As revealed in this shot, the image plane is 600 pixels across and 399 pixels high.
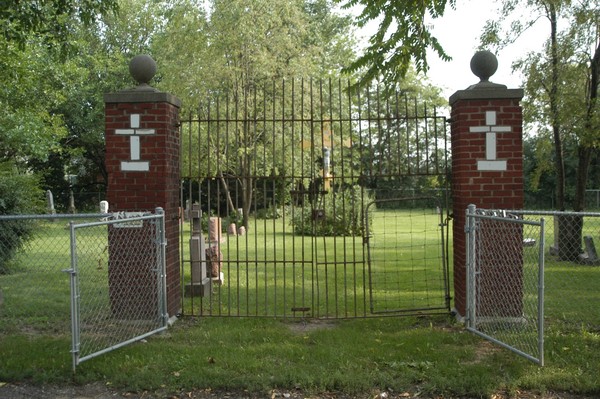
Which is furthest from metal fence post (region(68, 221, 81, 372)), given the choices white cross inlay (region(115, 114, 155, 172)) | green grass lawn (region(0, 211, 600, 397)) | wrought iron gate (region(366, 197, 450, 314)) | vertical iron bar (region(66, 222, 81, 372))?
wrought iron gate (region(366, 197, 450, 314))

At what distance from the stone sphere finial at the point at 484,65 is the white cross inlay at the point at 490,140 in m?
0.49

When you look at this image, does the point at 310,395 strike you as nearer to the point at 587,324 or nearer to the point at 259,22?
the point at 587,324

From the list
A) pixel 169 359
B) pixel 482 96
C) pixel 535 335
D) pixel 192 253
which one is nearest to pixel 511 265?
pixel 535 335

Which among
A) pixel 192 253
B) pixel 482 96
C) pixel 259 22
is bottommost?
pixel 192 253

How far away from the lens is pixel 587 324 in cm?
694

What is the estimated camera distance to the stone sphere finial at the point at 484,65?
691cm

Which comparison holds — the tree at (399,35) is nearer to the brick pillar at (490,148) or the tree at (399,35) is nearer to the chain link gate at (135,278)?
the brick pillar at (490,148)

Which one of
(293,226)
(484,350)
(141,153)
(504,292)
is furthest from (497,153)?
(141,153)

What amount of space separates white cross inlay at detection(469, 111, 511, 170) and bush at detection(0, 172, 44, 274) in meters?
8.69

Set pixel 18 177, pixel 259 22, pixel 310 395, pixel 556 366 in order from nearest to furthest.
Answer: pixel 310 395
pixel 556 366
pixel 18 177
pixel 259 22

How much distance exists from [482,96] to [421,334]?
2.78 meters

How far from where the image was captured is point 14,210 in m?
11.6

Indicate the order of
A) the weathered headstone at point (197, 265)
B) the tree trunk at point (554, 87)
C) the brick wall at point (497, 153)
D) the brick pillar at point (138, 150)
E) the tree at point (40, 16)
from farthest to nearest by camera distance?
the tree trunk at point (554, 87)
the tree at point (40, 16)
the weathered headstone at point (197, 265)
the brick pillar at point (138, 150)
the brick wall at point (497, 153)

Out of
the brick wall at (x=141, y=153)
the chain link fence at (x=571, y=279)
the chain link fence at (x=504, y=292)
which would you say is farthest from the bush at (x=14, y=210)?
the chain link fence at (x=571, y=279)
